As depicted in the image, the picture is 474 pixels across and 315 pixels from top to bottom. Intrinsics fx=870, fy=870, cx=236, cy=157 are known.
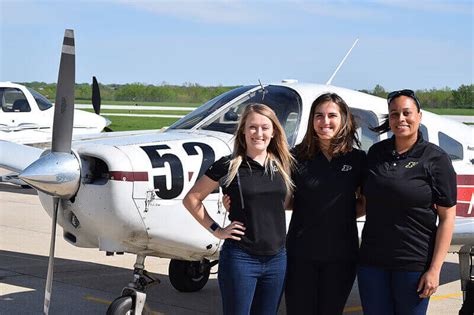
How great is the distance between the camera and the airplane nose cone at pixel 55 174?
5.82 meters

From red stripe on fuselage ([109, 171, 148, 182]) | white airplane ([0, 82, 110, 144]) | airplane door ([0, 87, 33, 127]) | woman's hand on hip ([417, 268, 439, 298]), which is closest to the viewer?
woman's hand on hip ([417, 268, 439, 298])

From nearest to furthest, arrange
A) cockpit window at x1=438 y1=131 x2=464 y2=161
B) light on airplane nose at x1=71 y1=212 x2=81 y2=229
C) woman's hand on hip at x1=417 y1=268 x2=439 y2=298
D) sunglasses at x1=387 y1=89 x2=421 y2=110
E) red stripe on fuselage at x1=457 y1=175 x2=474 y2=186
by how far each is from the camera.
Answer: woman's hand on hip at x1=417 y1=268 x2=439 y2=298 < sunglasses at x1=387 y1=89 x2=421 y2=110 < light on airplane nose at x1=71 y1=212 x2=81 y2=229 < red stripe on fuselage at x1=457 y1=175 x2=474 y2=186 < cockpit window at x1=438 y1=131 x2=464 y2=161

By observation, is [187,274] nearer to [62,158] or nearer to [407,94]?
[62,158]

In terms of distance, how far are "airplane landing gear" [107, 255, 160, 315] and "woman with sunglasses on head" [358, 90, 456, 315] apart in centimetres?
227

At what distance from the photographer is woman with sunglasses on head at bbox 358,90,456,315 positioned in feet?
15.0

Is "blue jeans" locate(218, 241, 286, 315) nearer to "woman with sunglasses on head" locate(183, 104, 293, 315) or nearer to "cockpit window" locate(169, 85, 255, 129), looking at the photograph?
"woman with sunglasses on head" locate(183, 104, 293, 315)

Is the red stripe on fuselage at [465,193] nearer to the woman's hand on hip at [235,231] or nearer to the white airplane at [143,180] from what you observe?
the white airplane at [143,180]

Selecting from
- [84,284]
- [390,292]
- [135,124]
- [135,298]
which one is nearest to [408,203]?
[390,292]

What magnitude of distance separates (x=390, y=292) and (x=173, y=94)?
294 ft

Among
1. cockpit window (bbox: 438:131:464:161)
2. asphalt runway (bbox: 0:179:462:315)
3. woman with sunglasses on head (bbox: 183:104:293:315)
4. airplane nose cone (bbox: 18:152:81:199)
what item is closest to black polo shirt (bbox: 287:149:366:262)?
woman with sunglasses on head (bbox: 183:104:293:315)

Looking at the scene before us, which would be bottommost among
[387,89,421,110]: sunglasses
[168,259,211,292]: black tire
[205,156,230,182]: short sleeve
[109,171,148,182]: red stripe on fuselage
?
[168,259,211,292]: black tire

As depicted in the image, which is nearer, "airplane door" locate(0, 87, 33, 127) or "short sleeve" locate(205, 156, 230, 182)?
"short sleeve" locate(205, 156, 230, 182)

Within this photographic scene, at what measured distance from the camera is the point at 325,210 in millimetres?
4719

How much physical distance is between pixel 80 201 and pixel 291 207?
1.91 m
